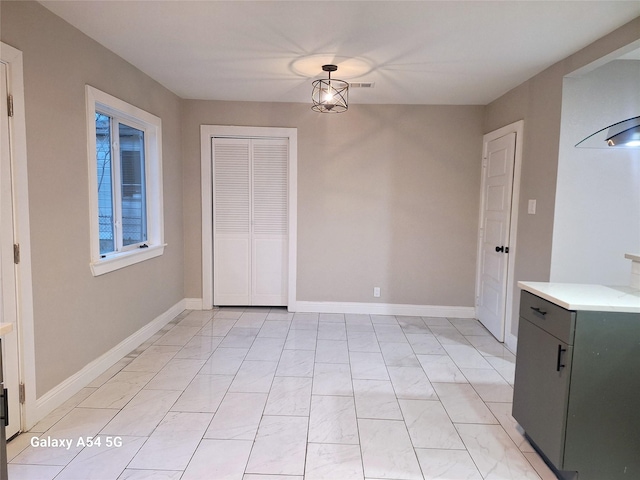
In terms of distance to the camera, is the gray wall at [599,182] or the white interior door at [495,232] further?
the white interior door at [495,232]

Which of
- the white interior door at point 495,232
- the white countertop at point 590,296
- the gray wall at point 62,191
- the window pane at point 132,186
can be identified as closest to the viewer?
the white countertop at point 590,296

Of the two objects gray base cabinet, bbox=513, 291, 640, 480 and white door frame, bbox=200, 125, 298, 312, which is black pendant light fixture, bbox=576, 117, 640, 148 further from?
white door frame, bbox=200, 125, 298, 312

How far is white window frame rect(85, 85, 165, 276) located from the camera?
8.77 feet

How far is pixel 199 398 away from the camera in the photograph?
2.54m

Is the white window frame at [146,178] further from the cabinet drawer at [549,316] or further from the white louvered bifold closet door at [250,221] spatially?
the cabinet drawer at [549,316]

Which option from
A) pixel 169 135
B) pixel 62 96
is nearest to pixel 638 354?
pixel 62 96

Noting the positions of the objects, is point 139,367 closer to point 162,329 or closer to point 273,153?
point 162,329

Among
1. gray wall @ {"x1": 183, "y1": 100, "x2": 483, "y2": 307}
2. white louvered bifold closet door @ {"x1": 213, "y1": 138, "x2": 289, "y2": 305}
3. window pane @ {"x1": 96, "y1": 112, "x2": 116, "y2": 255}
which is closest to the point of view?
window pane @ {"x1": 96, "y1": 112, "x2": 116, "y2": 255}

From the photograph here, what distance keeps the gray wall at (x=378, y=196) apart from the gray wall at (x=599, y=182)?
1506 mm

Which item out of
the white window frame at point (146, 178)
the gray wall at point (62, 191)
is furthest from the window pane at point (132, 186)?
the gray wall at point (62, 191)

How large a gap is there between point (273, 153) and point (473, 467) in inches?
140

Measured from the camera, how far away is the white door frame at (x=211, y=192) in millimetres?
4309

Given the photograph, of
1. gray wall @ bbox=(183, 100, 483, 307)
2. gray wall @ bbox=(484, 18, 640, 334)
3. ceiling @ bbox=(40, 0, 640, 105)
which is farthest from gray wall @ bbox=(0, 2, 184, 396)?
gray wall @ bbox=(484, 18, 640, 334)

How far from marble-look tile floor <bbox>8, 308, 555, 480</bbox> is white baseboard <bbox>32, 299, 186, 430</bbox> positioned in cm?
5
